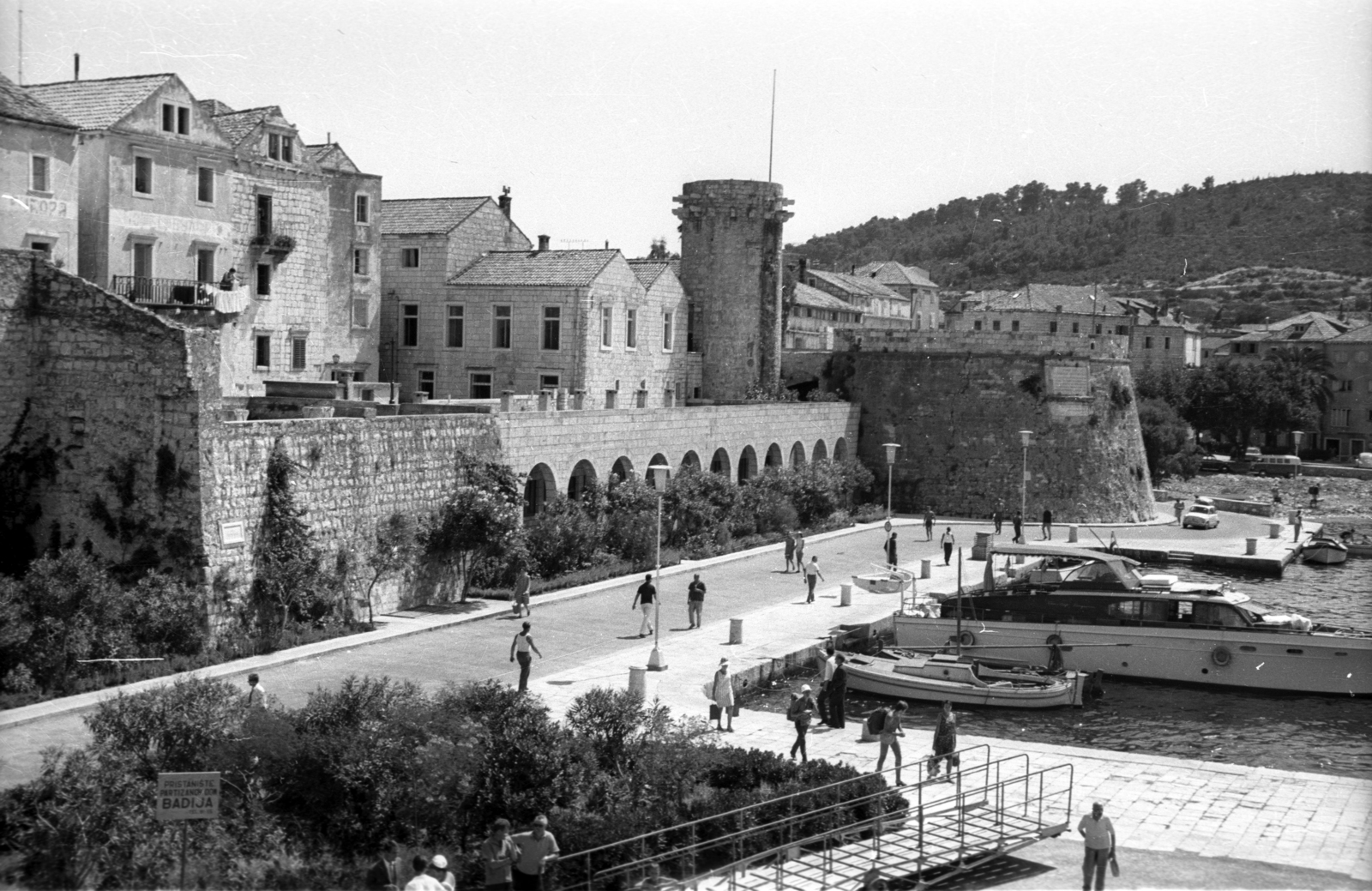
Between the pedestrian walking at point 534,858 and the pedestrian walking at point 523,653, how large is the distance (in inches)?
276

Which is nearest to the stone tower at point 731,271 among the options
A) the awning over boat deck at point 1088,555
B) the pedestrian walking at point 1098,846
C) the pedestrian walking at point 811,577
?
the pedestrian walking at point 811,577

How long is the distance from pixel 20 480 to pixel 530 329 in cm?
2197

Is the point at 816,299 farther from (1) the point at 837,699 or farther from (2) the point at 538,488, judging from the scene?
(1) the point at 837,699

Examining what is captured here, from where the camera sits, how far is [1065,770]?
68.4ft

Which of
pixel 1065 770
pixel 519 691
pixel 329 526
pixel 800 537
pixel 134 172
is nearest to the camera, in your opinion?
pixel 519 691

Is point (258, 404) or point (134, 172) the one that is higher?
point (134, 172)

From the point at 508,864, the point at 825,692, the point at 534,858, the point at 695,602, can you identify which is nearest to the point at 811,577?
the point at 695,602

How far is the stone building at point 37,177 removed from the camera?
28.1 meters

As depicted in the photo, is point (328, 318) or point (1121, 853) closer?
point (1121, 853)

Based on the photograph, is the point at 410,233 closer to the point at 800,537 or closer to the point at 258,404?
the point at 258,404

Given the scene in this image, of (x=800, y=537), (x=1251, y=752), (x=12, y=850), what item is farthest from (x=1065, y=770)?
(x=800, y=537)

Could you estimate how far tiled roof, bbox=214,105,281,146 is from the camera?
122 ft

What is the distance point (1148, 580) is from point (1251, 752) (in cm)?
976

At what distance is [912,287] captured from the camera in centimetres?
11481
